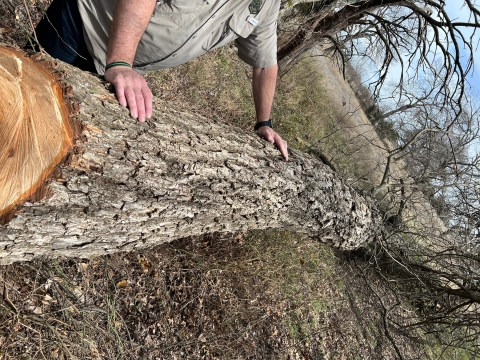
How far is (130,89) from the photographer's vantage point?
159cm

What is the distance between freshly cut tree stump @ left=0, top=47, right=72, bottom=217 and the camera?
122 centimetres

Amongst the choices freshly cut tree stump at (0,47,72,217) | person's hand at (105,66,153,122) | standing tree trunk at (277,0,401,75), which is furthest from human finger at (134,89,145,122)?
standing tree trunk at (277,0,401,75)

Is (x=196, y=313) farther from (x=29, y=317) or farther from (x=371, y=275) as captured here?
(x=371, y=275)

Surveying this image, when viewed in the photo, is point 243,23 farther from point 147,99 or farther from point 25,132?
point 25,132

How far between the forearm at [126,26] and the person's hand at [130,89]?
2.9 inches

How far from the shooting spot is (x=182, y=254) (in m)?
3.08

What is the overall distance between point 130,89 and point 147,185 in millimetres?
428

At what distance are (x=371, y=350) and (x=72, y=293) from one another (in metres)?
3.66

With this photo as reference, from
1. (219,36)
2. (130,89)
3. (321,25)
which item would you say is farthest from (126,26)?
(321,25)

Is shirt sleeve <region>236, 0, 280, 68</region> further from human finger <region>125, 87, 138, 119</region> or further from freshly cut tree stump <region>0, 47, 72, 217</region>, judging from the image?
freshly cut tree stump <region>0, 47, 72, 217</region>

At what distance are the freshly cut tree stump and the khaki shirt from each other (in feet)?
2.14

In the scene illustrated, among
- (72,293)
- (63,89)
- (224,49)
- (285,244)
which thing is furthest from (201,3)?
(224,49)

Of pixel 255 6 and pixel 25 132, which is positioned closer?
pixel 25 132

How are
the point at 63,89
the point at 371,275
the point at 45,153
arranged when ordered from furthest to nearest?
the point at 371,275 < the point at 63,89 < the point at 45,153
